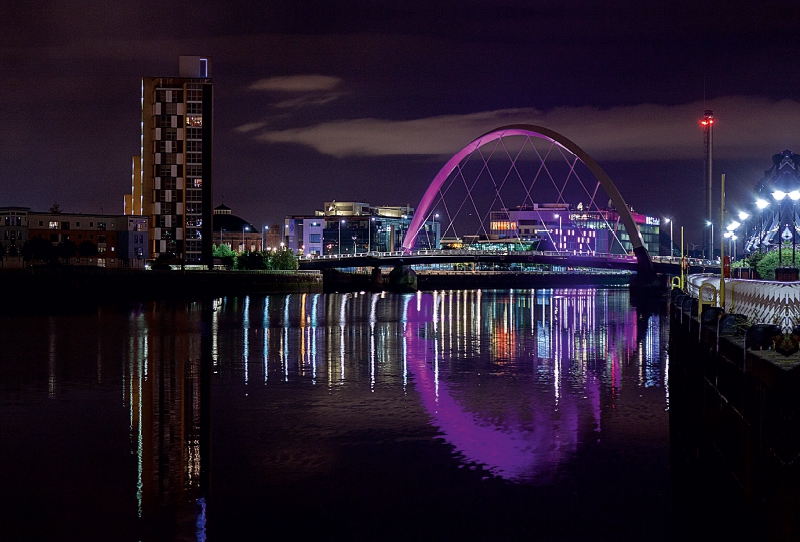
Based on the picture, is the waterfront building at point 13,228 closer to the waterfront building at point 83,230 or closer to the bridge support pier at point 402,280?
the waterfront building at point 83,230

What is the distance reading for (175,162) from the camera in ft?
383

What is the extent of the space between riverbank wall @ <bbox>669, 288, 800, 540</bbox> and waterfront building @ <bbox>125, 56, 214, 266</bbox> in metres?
97.7

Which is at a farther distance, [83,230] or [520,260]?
[83,230]

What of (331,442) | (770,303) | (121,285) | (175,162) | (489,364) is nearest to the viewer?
(770,303)

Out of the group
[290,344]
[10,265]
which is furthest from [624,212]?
[290,344]

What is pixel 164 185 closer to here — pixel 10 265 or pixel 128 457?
pixel 10 265

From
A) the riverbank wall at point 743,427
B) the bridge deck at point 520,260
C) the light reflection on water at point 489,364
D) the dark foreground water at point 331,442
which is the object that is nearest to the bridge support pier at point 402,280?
the bridge deck at point 520,260

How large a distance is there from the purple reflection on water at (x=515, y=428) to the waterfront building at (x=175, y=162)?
88.2m

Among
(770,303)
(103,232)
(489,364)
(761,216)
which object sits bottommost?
(489,364)

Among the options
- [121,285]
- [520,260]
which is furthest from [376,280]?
[121,285]

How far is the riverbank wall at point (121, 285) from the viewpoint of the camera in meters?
77.6

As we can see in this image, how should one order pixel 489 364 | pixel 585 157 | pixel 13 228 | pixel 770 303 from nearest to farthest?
pixel 770 303
pixel 489 364
pixel 585 157
pixel 13 228

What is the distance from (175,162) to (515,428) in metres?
99.0

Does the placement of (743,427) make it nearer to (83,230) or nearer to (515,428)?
(515,428)
